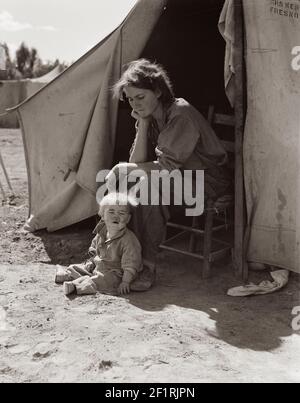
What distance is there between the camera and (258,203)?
4312 mm

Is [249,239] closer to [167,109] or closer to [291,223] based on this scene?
[291,223]

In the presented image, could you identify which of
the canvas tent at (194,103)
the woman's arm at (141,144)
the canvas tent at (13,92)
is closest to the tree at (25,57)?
the canvas tent at (13,92)

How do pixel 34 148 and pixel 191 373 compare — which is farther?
pixel 34 148

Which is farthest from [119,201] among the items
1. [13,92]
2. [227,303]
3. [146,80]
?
[13,92]

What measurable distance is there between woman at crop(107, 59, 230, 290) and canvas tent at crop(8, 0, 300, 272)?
0.21m

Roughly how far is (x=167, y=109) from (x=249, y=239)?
1204 mm

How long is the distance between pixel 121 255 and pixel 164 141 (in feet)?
2.93

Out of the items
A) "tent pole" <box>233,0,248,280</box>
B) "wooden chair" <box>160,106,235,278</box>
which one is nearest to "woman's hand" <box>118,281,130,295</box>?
"wooden chair" <box>160,106,235,278</box>

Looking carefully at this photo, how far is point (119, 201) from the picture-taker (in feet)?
12.9

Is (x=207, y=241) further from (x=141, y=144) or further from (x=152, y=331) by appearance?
(x=152, y=331)

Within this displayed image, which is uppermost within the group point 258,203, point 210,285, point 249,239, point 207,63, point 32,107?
point 207,63

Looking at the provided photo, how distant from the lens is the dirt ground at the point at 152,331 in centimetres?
286
